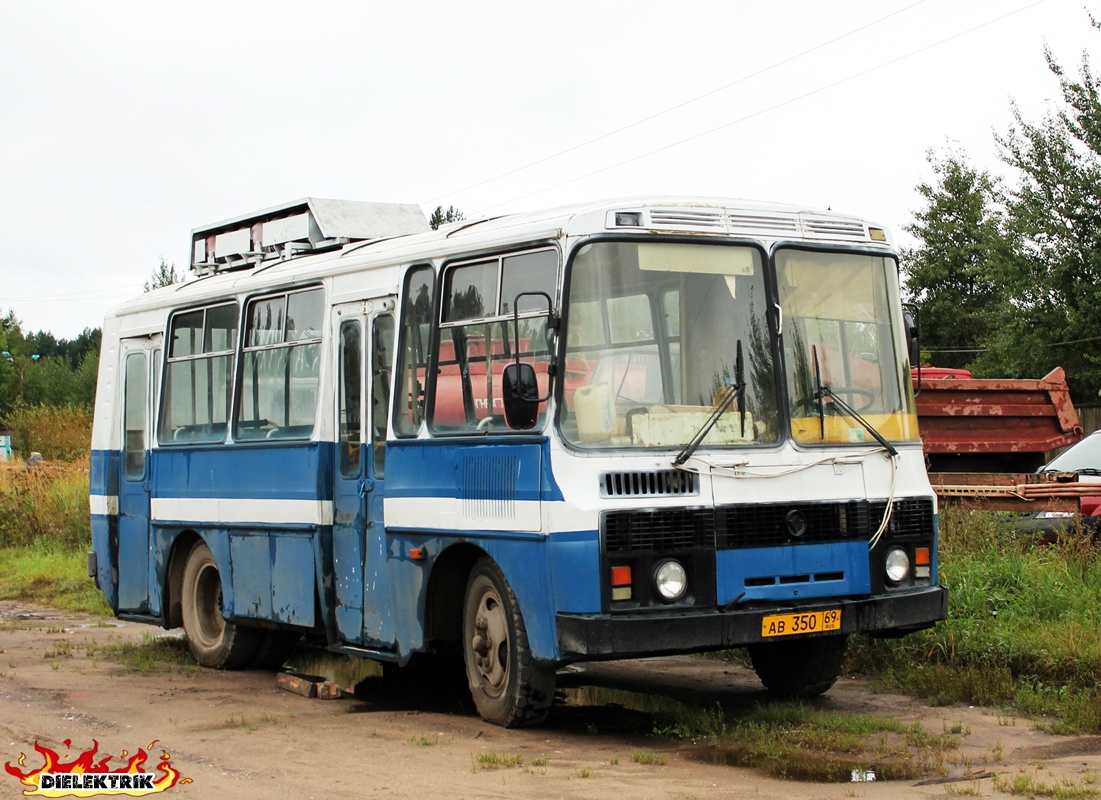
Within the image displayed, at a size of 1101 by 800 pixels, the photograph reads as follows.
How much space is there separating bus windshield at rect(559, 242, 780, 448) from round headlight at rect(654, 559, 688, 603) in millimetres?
669

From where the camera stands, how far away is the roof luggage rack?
12.3 meters

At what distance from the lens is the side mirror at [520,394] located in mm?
7949

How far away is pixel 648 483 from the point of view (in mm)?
7996

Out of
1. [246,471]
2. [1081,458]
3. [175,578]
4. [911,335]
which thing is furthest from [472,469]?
[1081,458]

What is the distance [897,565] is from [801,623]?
88 cm

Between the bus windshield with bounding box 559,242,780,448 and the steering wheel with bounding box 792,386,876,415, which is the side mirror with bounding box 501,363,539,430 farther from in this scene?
the steering wheel with bounding box 792,386,876,415

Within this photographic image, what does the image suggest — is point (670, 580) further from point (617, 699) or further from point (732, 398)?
point (617, 699)

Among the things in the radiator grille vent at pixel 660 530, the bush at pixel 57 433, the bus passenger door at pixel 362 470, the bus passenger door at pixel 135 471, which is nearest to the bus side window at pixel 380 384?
the bus passenger door at pixel 362 470

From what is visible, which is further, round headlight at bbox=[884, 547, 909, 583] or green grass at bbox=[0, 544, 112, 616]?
green grass at bbox=[0, 544, 112, 616]

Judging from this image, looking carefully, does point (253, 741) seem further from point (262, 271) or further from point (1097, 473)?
point (1097, 473)

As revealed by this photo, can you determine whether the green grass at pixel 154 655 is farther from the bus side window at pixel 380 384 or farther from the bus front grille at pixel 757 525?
the bus front grille at pixel 757 525

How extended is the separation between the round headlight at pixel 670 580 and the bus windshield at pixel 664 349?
669 millimetres

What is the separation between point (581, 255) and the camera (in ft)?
26.9

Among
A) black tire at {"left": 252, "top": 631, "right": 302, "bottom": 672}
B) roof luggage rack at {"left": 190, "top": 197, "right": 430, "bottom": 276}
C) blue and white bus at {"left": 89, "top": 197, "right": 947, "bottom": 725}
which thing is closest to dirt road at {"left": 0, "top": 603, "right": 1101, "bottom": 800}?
black tire at {"left": 252, "top": 631, "right": 302, "bottom": 672}
